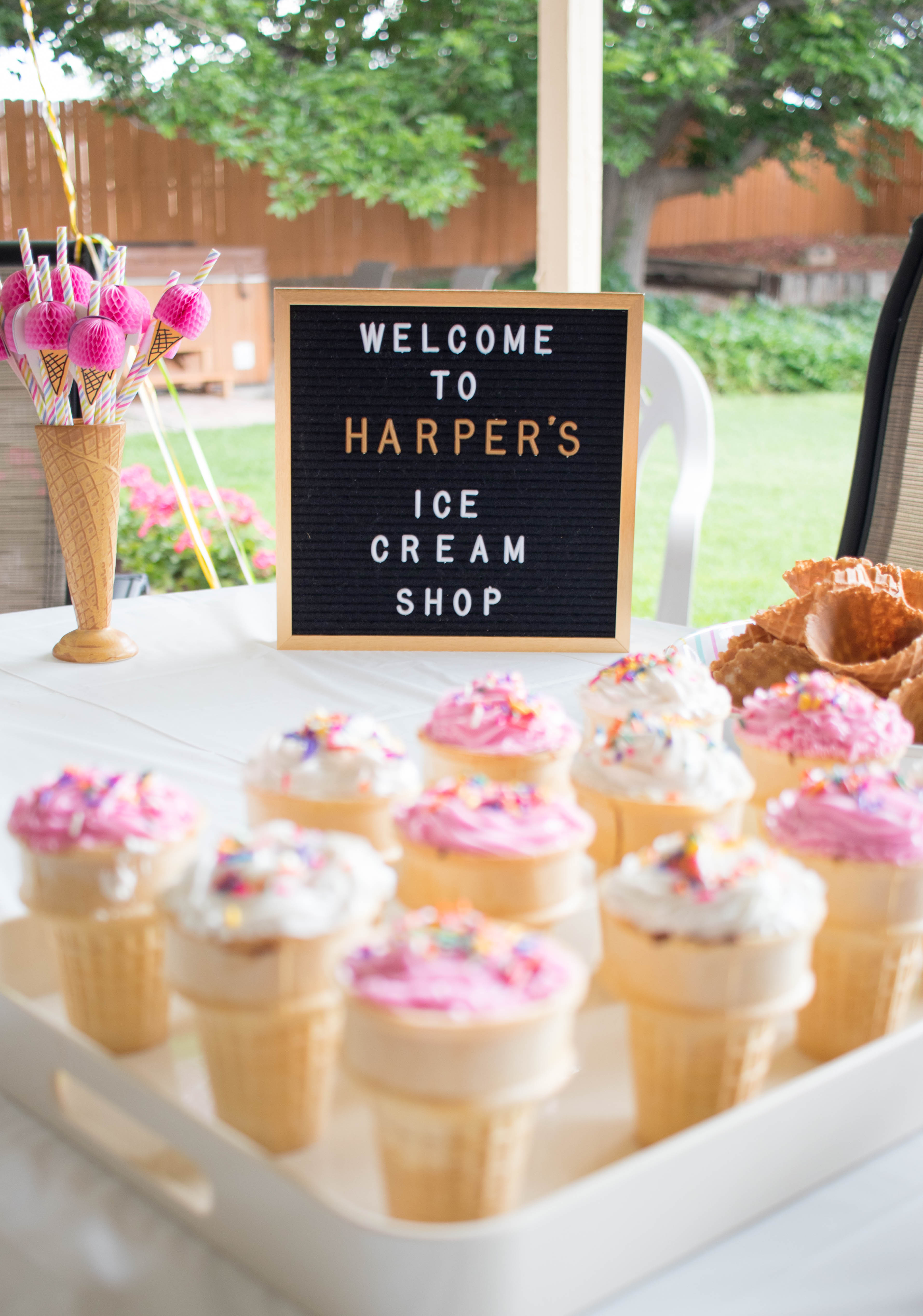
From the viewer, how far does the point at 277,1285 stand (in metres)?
0.46

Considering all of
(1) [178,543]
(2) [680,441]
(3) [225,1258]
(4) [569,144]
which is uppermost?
(4) [569,144]

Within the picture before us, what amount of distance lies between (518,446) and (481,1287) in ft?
3.35

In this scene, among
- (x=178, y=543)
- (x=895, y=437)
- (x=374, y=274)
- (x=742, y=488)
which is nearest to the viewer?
(x=895, y=437)

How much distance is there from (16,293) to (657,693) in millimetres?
729

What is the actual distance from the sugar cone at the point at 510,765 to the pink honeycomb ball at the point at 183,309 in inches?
22.1

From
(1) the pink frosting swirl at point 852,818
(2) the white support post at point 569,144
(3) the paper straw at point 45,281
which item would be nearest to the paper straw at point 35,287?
(3) the paper straw at point 45,281

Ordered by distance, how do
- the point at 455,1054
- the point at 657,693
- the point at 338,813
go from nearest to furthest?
the point at 455,1054, the point at 338,813, the point at 657,693

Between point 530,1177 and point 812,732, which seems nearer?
point 530,1177

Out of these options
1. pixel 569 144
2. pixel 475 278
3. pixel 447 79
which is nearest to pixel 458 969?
pixel 569 144

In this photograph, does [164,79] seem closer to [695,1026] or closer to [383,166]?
[383,166]

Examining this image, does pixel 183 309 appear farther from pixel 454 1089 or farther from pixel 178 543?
pixel 178 543

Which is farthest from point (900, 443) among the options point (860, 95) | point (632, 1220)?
point (860, 95)

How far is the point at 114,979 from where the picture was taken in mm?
556

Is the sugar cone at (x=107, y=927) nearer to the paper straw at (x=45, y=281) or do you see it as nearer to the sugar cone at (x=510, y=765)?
the sugar cone at (x=510, y=765)
